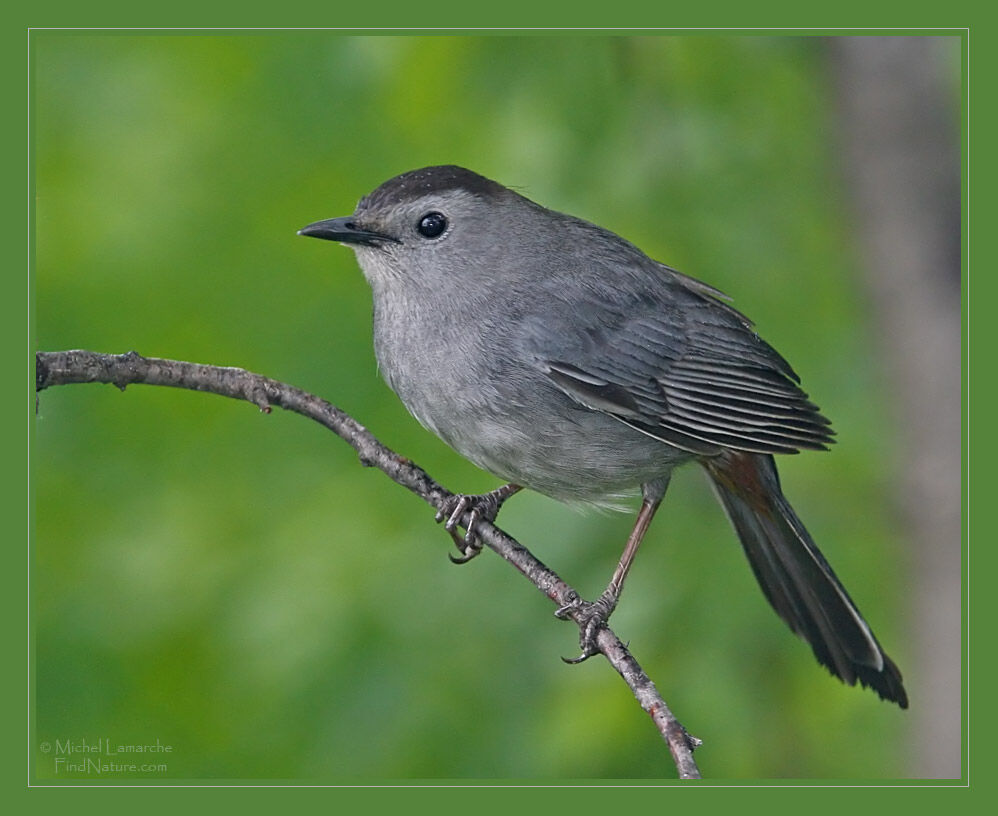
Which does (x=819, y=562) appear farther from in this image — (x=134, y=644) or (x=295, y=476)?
(x=134, y=644)

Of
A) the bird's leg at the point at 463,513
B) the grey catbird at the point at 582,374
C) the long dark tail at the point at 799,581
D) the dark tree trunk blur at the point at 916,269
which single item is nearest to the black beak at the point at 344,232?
the grey catbird at the point at 582,374

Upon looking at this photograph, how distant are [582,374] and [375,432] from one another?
2.84 feet

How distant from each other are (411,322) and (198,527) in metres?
1.00

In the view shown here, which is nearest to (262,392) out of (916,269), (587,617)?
(587,617)

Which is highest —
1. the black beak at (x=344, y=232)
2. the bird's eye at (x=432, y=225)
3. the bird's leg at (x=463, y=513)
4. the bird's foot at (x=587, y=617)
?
the bird's eye at (x=432, y=225)

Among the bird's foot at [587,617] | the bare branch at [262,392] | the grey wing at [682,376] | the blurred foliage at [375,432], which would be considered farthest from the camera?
the blurred foliage at [375,432]

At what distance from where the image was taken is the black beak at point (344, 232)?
3.53 m

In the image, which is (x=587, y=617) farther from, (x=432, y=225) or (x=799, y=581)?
(x=432, y=225)

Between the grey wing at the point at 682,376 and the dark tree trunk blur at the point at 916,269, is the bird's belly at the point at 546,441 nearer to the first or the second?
the grey wing at the point at 682,376

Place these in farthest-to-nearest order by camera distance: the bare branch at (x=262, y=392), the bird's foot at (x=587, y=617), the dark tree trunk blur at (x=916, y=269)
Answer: the dark tree trunk blur at (x=916, y=269) < the bird's foot at (x=587, y=617) < the bare branch at (x=262, y=392)

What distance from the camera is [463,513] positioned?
12.2 ft

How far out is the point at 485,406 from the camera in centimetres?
346

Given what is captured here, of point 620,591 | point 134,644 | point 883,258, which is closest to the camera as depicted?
point 620,591
